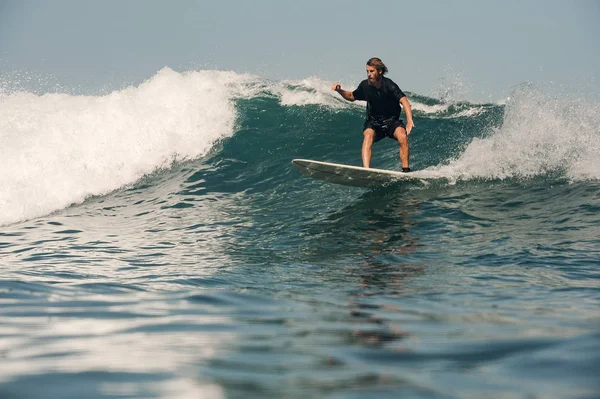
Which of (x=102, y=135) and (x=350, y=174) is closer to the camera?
(x=350, y=174)

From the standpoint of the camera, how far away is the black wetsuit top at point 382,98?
9.70m

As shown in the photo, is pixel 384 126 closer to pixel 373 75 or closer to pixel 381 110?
pixel 381 110

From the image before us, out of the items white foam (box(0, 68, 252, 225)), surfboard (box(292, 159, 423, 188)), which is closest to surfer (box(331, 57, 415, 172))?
surfboard (box(292, 159, 423, 188))

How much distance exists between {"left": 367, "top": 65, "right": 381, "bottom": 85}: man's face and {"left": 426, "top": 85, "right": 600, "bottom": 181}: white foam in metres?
2.13

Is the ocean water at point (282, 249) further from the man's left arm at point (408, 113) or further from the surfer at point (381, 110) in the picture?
the man's left arm at point (408, 113)

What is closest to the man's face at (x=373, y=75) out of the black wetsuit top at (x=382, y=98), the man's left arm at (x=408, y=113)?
the black wetsuit top at (x=382, y=98)

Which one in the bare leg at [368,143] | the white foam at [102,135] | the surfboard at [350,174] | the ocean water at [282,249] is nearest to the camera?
the ocean water at [282,249]

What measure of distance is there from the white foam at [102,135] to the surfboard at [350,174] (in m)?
4.80

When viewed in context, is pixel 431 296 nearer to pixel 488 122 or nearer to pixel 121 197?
pixel 121 197

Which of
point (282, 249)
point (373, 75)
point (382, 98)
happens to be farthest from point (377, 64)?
point (282, 249)

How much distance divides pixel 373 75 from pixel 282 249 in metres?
3.17

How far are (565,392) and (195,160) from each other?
12304mm

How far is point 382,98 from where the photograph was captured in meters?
9.74

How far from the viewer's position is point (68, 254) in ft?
23.4
